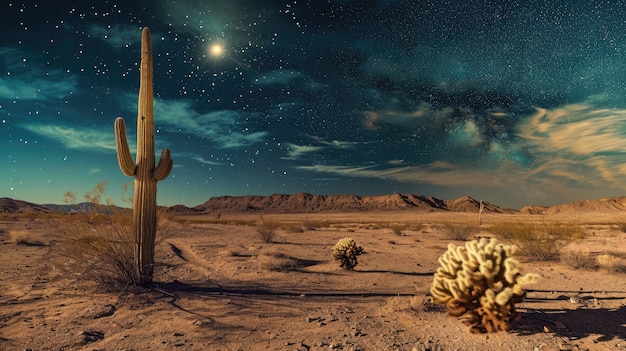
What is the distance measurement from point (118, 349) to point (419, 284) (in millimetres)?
6804

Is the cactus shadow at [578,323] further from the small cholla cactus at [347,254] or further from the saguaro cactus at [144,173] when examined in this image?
the saguaro cactus at [144,173]

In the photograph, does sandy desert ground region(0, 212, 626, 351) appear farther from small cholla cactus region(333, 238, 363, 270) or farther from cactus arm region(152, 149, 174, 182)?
cactus arm region(152, 149, 174, 182)

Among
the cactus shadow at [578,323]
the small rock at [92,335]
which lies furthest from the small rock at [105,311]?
the cactus shadow at [578,323]

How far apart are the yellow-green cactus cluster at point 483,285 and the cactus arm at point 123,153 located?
6.48 m

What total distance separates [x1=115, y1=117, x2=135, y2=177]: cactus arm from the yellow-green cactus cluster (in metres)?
6.48

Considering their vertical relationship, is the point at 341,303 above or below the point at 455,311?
below

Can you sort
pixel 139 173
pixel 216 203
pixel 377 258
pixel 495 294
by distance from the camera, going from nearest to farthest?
pixel 495 294
pixel 139 173
pixel 377 258
pixel 216 203

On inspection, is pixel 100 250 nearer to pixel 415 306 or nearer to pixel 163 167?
pixel 163 167

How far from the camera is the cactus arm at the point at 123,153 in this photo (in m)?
7.63

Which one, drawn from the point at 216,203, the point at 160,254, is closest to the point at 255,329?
the point at 160,254

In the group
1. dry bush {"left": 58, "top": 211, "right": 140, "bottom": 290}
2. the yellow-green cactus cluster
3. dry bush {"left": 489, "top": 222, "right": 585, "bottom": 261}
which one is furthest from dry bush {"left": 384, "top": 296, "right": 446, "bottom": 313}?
dry bush {"left": 489, "top": 222, "right": 585, "bottom": 261}

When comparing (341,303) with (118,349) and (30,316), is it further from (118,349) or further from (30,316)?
(30,316)

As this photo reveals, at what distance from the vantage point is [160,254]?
14.2 metres

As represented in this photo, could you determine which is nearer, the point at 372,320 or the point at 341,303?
the point at 372,320
